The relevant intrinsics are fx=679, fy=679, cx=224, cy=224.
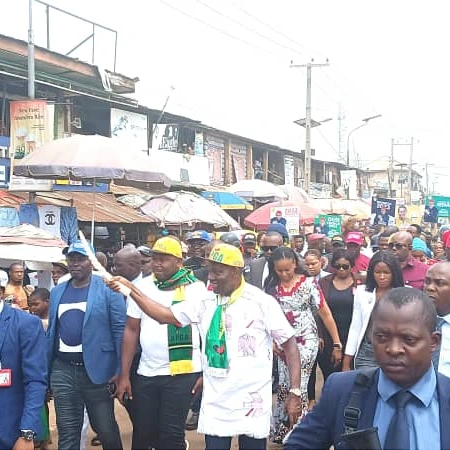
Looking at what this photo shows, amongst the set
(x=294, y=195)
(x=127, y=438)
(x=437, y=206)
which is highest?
(x=294, y=195)

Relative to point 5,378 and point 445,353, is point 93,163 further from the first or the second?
point 445,353

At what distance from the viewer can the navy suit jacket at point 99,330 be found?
4.75 m

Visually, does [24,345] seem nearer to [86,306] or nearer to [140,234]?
[86,306]

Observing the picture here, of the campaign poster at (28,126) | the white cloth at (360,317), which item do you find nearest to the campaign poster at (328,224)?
the campaign poster at (28,126)

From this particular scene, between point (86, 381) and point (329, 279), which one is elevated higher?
point (329, 279)

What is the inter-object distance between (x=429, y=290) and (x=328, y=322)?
1.87m

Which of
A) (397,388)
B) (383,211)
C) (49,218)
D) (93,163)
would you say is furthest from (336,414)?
(383,211)

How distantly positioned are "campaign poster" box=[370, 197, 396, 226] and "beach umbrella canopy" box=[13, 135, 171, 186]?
30.3 feet

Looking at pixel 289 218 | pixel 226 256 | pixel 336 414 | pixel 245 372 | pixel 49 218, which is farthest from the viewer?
pixel 289 218

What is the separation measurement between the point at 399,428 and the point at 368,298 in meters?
3.60

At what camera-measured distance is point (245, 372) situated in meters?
4.01

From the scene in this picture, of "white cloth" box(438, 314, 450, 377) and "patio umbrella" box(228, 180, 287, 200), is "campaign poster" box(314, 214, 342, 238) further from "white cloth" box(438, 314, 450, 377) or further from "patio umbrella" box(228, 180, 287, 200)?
"white cloth" box(438, 314, 450, 377)

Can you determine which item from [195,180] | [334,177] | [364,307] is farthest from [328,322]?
[334,177]

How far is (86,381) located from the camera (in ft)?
15.6
